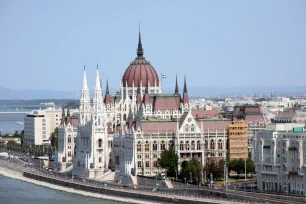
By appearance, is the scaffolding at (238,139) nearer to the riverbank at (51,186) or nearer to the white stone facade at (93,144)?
the white stone facade at (93,144)

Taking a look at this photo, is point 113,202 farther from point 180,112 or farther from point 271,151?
point 180,112

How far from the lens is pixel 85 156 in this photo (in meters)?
156

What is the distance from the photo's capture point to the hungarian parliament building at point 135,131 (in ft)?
482

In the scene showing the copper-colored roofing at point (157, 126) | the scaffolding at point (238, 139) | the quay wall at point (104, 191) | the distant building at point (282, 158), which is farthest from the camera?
the scaffolding at point (238, 139)

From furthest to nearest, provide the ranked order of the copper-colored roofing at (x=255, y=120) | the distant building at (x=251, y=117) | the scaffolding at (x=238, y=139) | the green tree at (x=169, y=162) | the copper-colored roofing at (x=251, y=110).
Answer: the copper-colored roofing at (x=251, y=110) < the copper-colored roofing at (x=255, y=120) < the distant building at (x=251, y=117) < the scaffolding at (x=238, y=139) < the green tree at (x=169, y=162)

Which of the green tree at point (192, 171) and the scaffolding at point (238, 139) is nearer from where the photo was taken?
the green tree at point (192, 171)

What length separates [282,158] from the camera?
393 ft

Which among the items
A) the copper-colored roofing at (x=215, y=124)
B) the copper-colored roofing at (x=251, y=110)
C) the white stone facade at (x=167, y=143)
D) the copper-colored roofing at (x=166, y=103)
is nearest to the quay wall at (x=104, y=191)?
the white stone facade at (x=167, y=143)

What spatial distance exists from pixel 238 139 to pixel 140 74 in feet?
87.8

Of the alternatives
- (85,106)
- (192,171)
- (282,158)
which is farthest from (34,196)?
(282,158)

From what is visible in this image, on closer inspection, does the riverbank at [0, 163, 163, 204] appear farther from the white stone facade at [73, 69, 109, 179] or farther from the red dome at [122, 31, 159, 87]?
the red dome at [122, 31, 159, 87]

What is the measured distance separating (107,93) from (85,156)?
20293 mm

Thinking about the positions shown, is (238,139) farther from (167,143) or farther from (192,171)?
(192,171)

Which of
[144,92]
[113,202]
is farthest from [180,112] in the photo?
[113,202]
